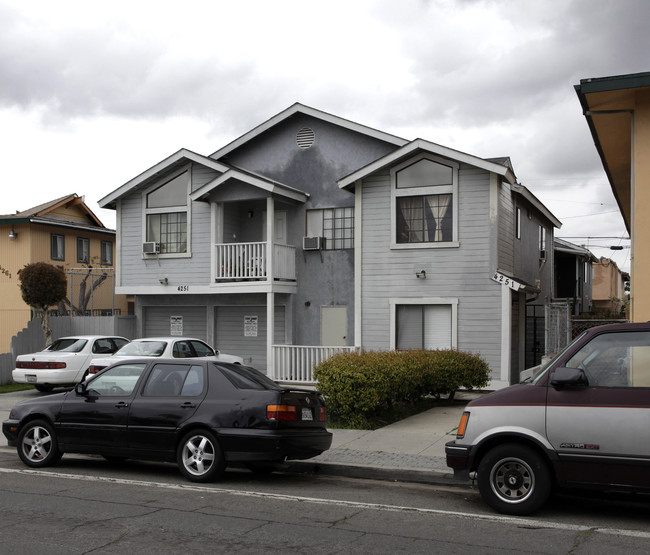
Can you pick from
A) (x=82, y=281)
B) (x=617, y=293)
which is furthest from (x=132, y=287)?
(x=617, y=293)

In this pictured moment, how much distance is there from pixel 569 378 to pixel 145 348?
1263cm

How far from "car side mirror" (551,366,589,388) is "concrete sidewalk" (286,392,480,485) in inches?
100

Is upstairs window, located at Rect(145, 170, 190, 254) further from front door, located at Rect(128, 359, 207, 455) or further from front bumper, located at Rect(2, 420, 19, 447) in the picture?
front door, located at Rect(128, 359, 207, 455)

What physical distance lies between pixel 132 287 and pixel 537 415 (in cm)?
1732

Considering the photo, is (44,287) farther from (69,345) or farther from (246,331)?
(246,331)

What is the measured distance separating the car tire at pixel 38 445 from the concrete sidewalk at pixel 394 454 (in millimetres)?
3124

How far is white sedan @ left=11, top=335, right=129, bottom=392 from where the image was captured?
18.6 metres

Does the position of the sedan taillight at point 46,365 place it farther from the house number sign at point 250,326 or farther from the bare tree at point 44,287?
the house number sign at point 250,326

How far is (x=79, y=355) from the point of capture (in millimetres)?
19109

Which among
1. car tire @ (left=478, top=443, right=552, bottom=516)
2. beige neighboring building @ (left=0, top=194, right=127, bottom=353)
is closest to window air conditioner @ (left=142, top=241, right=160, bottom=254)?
beige neighboring building @ (left=0, top=194, right=127, bottom=353)

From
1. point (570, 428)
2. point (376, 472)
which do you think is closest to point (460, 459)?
point (570, 428)

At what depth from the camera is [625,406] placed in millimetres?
7082

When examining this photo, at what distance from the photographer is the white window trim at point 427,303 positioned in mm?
18891

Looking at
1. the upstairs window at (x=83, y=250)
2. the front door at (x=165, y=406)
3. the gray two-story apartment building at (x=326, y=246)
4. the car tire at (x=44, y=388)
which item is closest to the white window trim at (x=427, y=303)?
the gray two-story apartment building at (x=326, y=246)
